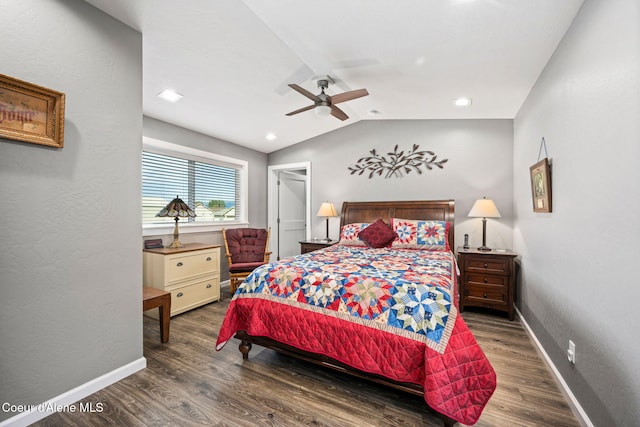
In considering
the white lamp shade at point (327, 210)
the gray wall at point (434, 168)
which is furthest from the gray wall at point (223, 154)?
the white lamp shade at point (327, 210)

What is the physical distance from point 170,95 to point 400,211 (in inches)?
131

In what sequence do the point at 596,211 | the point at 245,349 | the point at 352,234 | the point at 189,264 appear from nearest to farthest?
the point at 596,211 → the point at 245,349 → the point at 189,264 → the point at 352,234

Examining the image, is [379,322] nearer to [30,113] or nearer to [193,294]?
[30,113]

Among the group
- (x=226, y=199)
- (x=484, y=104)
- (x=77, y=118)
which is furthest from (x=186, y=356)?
(x=484, y=104)

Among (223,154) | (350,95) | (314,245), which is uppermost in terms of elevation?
(350,95)

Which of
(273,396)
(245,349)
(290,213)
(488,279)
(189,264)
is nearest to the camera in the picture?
(273,396)

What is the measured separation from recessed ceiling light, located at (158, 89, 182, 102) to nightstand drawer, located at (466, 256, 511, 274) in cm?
387

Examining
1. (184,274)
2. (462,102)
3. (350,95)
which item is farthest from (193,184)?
(462,102)

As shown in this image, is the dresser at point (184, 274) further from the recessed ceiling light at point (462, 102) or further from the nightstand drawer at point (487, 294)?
the recessed ceiling light at point (462, 102)

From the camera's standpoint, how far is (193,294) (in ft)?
11.6

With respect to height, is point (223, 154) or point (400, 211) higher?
point (223, 154)

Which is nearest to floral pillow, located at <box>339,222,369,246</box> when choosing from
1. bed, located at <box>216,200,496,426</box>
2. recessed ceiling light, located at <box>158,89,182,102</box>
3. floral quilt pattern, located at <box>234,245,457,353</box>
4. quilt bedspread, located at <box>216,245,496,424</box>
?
bed, located at <box>216,200,496,426</box>

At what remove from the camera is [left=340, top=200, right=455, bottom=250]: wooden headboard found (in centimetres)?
408

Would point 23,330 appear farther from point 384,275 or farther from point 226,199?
point 226,199
